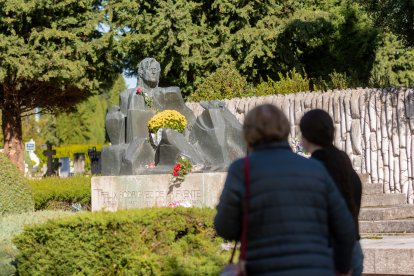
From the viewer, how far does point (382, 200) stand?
637 inches

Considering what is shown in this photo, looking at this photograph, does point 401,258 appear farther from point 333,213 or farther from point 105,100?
point 105,100

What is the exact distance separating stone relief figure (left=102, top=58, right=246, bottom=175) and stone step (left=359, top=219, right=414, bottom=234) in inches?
113

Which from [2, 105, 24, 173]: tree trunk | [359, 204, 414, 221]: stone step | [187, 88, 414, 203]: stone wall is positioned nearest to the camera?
[359, 204, 414, 221]: stone step

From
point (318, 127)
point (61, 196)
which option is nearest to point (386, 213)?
point (61, 196)

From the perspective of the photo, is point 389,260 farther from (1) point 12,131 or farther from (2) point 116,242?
(1) point 12,131

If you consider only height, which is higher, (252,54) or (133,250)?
(252,54)

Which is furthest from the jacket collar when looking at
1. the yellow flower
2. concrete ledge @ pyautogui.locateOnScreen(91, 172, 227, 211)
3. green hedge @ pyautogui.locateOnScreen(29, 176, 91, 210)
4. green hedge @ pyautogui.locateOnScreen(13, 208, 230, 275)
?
green hedge @ pyautogui.locateOnScreen(29, 176, 91, 210)

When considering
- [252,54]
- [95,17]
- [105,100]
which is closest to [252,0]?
[252,54]

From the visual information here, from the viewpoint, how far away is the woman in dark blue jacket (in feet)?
13.9

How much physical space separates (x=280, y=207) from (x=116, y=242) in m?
4.00

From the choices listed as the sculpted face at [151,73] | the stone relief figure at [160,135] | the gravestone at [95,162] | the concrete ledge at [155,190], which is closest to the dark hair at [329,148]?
the concrete ledge at [155,190]

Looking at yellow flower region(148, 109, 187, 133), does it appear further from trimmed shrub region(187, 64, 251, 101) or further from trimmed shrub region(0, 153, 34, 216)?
trimmed shrub region(187, 64, 251, 101)

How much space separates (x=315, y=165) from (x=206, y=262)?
324cm

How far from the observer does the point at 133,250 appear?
7.88 metres
